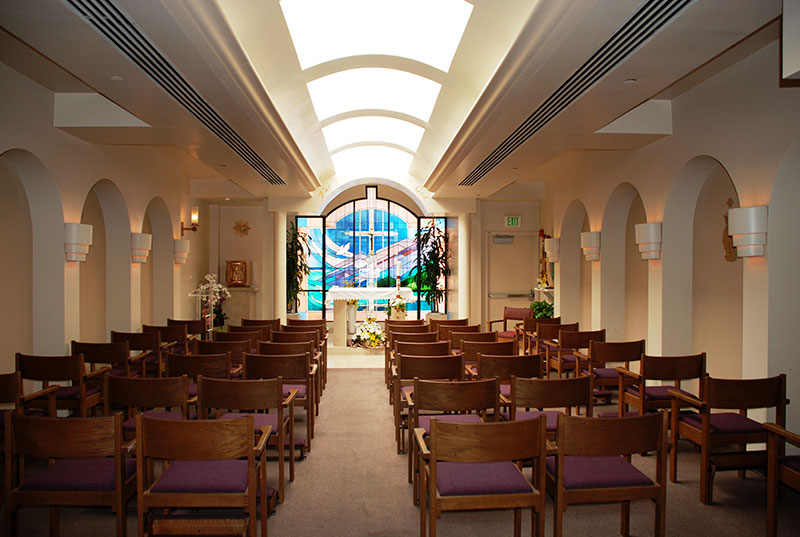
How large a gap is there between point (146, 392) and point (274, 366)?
1.27m

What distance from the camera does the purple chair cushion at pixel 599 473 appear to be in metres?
2.76

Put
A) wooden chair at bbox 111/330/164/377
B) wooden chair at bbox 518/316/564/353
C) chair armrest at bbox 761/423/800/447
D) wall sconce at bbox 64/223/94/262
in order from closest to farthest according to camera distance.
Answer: chair armrest at bbox 761/423/800/447 < wall sconce at bbox 64/223/94/262 < wooden chair at bbox 111/330/164/377 < wooden chair at bbox 518/316/564/353

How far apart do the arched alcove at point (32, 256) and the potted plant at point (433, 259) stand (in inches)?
291

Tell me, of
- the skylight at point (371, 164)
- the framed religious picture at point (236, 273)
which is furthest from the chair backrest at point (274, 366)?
the framed religious picture at point (236, 273)

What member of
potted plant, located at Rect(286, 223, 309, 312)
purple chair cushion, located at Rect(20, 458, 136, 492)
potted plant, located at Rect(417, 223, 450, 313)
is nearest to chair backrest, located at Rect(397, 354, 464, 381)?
purple chair cushion, located at Rect(20, 458, 136, 492)

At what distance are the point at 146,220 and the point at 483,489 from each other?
810 centimetres

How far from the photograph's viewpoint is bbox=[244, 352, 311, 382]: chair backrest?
4.64 metres

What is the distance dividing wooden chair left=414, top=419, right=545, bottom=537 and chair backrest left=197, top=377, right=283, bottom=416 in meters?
1.16

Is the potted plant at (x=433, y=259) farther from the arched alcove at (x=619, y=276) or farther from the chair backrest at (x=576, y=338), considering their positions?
the chair backrest at (x=576, y=338)

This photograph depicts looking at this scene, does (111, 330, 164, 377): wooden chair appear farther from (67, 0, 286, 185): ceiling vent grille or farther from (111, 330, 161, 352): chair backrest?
(67, 0, 286, 185): ceiling vent grille

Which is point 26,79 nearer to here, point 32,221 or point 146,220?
point 32,221

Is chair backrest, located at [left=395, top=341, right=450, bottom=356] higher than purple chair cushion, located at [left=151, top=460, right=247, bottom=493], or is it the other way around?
chair backrest, located at [left=395, top=341, right=450, bottom=356]

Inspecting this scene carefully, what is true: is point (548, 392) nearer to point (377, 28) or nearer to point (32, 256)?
point (377, 28)

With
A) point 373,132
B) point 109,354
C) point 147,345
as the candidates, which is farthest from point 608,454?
point 373,132
